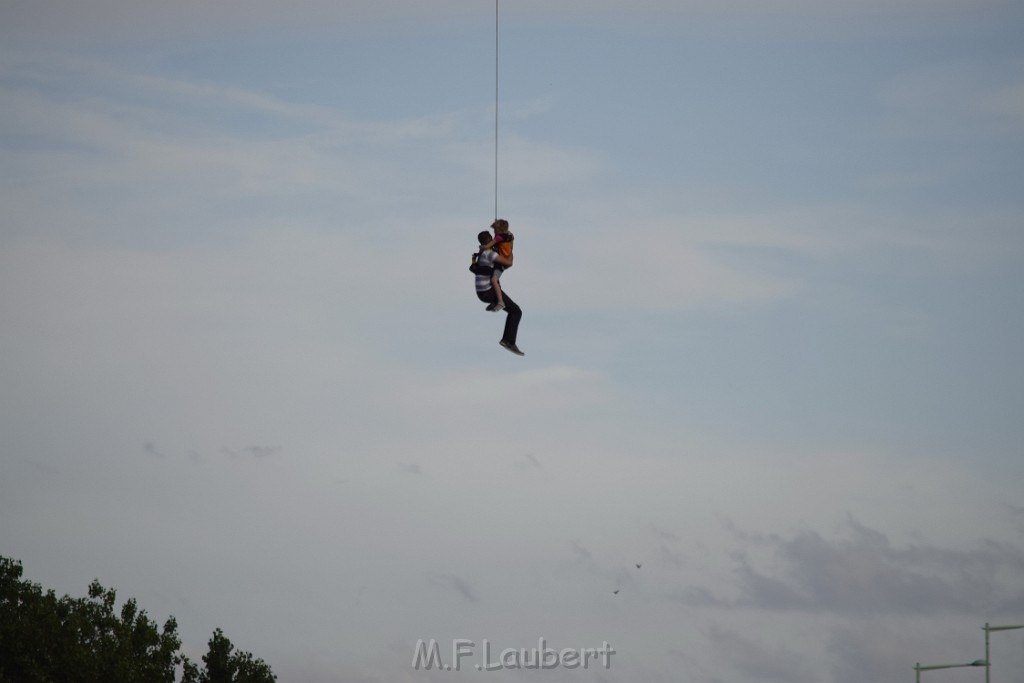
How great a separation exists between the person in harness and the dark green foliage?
96.8 ft

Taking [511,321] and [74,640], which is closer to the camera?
[511,321]

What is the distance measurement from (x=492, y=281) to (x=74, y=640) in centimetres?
3152

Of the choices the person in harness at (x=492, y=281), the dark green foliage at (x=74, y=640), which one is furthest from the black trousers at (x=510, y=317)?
the dark green foliage at (x=74, y=640)

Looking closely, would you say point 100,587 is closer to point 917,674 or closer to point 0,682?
point 0,682

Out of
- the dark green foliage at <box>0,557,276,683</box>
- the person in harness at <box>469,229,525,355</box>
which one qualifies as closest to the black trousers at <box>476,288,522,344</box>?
the person in harness at <box>469,229,525,355</box>

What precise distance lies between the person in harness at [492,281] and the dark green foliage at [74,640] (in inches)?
1162

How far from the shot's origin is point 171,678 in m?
62.5

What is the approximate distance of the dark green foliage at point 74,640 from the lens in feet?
192

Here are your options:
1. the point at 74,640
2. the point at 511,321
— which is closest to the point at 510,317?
the point at 511,321

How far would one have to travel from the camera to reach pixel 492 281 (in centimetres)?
3541

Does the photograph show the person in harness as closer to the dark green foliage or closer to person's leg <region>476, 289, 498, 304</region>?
person's leg <region>476, 289, 498, 304</region>

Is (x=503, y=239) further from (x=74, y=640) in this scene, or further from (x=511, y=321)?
(x=74, y=640)

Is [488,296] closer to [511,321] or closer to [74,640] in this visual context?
[511,321]

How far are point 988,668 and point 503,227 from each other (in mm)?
28501
